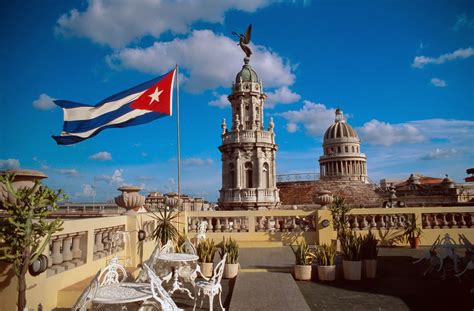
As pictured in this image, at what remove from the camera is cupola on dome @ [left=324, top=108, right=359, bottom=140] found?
254 feet

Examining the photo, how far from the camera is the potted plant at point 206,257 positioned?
9.40m

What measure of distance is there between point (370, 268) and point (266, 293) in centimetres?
325

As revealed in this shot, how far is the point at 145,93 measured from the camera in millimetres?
11672

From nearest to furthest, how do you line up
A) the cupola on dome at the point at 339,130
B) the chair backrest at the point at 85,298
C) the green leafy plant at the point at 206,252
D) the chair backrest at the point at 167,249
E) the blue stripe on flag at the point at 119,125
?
the chair backrest at the point at 85,298
the chair backrest at the point at 167,249
the green leafy plant at the point at 206,252
the blue stripe on flag at the point at 119,125
the cupola on dome at the point at 339,130

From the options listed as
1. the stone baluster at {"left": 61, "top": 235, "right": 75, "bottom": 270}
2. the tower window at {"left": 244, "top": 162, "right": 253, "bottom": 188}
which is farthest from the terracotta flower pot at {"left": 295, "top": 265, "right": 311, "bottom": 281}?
the tower window at {"left": 244, "top": 162, "right": 253, "bottom": 188}

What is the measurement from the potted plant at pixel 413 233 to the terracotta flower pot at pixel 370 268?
5.16 metres

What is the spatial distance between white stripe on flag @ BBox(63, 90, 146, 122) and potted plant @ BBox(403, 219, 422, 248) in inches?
425

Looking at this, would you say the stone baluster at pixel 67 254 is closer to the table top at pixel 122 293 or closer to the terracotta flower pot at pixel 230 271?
the table top at pixel 122 293

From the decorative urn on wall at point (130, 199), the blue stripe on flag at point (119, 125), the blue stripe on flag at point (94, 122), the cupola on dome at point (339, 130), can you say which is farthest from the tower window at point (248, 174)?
the cupola on dome at point (339, 130)

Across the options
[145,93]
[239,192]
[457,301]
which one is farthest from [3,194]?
[239,192]

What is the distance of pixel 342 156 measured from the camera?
7500cm

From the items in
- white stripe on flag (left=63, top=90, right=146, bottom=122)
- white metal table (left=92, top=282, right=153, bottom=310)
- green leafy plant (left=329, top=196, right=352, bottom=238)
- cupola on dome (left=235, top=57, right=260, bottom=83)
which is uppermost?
cupola on dome (left=235, top=57, right=260, bottom=83)

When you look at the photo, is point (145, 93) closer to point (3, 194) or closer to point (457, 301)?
point (3, 194)

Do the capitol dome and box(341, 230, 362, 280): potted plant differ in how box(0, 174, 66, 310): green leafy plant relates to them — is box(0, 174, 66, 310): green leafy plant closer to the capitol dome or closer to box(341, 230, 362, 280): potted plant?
box(341, 230, 362, 280): potted plant
